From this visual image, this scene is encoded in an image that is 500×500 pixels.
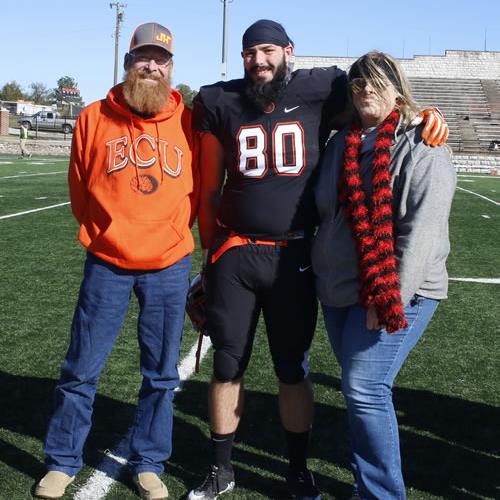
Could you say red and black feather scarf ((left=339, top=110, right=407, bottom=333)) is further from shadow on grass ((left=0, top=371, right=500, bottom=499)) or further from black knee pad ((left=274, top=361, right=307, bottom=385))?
shadow on grass ((left=0, top=371, right=500, bottom=499))

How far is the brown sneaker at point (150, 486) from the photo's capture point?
10.6ft

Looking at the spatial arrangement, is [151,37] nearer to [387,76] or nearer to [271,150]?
[271,150]

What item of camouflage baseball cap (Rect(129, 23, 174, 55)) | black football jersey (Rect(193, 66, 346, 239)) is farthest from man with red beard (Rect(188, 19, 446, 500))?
camouflage baseball cap (Rect(129, 23, 174, 55))

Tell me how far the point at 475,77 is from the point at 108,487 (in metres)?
53.1

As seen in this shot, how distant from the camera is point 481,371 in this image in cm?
512

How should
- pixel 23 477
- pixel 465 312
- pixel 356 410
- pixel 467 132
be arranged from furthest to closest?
pixel 467 132 → pixel 465 312 → pixel 23 477 → pixel 356 410

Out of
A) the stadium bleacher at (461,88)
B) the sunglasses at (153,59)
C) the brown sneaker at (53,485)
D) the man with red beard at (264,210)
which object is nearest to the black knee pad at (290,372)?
the man with red beard at (264,210)

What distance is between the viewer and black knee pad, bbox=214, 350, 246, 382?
10.6 ft

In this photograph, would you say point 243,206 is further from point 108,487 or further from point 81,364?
point 108,487

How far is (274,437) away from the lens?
3.97 meters

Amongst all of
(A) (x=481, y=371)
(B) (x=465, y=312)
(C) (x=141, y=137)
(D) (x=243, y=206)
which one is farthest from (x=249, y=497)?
(B) (x=465, y=312)

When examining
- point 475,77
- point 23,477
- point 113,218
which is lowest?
point 23,477

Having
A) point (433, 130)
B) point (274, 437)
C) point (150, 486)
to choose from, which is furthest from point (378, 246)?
point (274, 437)

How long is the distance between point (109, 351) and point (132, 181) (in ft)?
2.32
